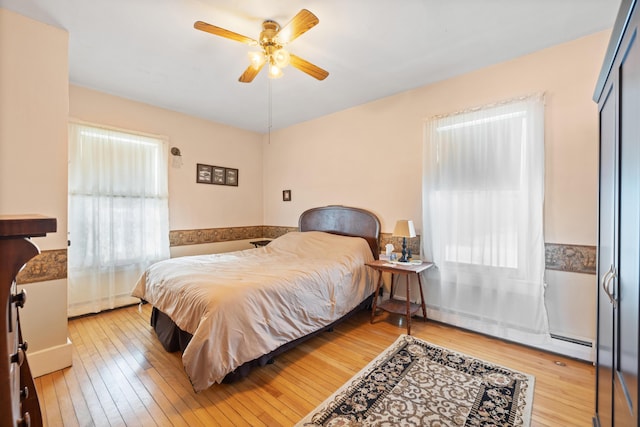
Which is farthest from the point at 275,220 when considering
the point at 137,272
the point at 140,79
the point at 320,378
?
the point at 320,378

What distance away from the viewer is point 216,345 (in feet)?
5.80

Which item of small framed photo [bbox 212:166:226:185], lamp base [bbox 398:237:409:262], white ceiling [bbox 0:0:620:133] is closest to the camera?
white ceiling [bbox 0:0:620:133]

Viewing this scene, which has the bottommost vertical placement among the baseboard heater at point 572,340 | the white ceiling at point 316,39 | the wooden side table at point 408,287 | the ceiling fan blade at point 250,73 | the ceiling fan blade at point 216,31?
the baseboard heater at point 572,340

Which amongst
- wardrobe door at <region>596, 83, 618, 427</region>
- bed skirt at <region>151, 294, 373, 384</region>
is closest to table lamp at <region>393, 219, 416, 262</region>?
bed skirt at <region>151, 294, 373, 384</region>

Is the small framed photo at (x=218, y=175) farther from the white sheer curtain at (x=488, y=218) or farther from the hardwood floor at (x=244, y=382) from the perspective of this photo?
the white sheer curtain at (x=488, y=218)

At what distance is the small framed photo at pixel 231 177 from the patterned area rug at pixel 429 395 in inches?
139

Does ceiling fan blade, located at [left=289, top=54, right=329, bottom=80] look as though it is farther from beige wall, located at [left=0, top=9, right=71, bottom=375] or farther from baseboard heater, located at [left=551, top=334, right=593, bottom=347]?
baseboard heater, located at [left=551, top=334, right=593, bottom=347]

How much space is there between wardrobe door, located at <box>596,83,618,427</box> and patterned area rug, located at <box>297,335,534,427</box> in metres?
0.50

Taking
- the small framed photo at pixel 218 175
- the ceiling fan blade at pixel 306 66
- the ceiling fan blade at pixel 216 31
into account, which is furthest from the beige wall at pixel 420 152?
the ceiling fan blade at pixel 216 31

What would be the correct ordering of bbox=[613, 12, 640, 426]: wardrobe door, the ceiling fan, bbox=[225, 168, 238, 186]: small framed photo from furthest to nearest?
bbox=[225, 168, 238, 186]: small framed photo < the ceiling fan < bbox=[613, 12, 640, 426]: wardrobe door

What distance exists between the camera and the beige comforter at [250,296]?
5.84 feet

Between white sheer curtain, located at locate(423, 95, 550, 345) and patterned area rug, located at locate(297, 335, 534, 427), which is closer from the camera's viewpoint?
patterned area rug, located at locate(297, 335, 534, 427)

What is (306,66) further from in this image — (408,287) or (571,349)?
(571,349)

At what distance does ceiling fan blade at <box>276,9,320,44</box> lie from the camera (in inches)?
65.0
